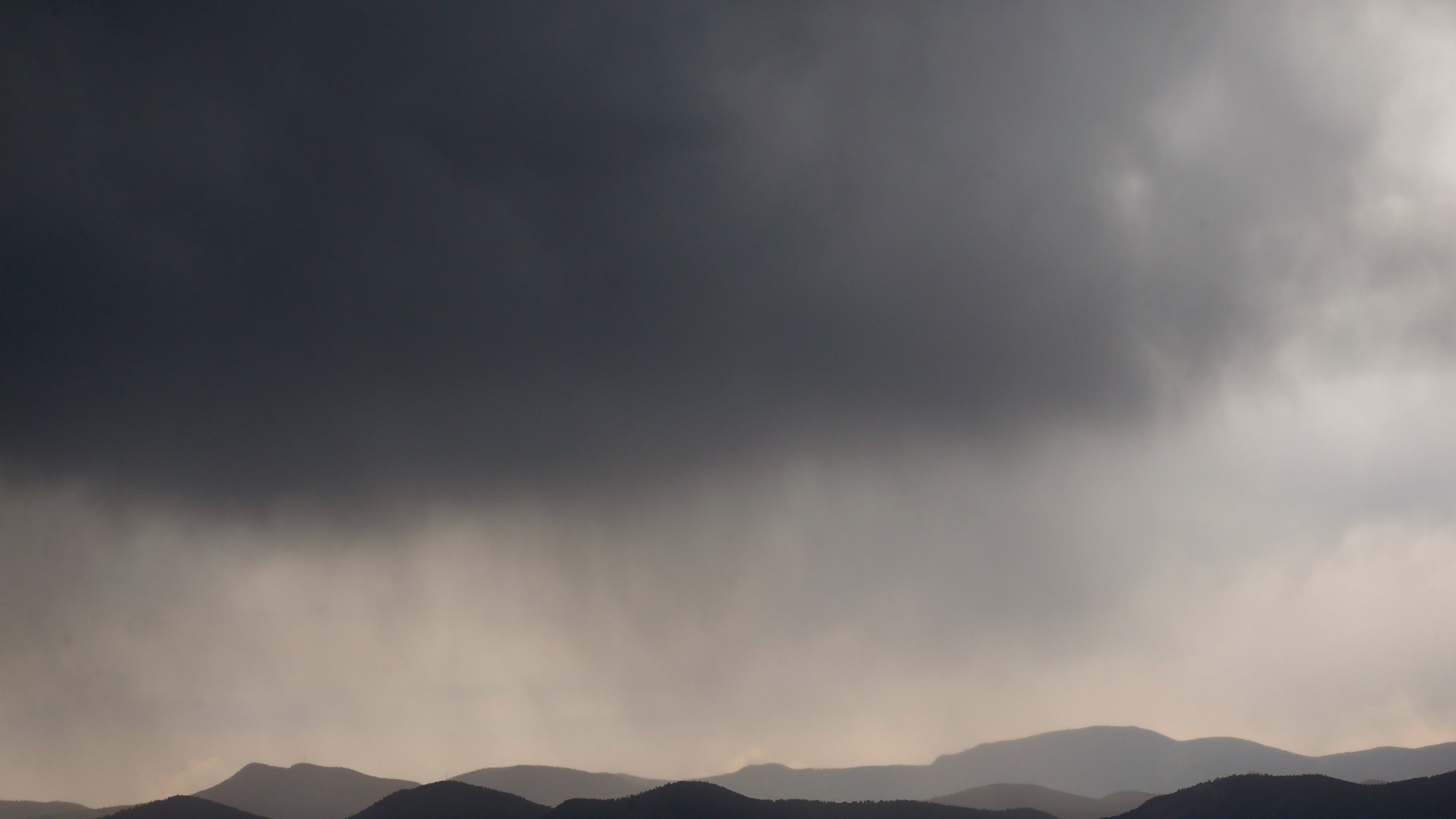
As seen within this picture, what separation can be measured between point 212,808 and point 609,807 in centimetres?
5852

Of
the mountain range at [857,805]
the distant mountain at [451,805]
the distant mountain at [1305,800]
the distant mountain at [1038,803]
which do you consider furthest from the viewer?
the distant mountain at [1038,803]

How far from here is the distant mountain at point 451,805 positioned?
392 feet

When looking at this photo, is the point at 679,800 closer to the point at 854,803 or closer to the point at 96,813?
the point at 854,803

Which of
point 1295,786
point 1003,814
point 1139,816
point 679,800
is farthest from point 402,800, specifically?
point 1295,786

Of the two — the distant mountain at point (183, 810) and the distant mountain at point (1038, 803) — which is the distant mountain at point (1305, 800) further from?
the distant mountain at point (183, 810)

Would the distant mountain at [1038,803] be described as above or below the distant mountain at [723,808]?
below

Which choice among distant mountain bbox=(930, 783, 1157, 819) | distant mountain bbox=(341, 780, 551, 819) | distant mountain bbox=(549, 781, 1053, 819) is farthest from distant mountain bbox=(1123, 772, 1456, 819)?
distant mountain bbox=(341, 780, 551, 819)

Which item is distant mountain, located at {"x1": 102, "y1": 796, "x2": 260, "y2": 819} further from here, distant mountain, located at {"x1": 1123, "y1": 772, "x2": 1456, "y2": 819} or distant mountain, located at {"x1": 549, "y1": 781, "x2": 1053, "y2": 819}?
distant mountain, located at {"x1": 1123, "y1": 772, "x2": 1456, "y2": 819}

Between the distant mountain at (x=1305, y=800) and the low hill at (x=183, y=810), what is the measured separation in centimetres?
12426

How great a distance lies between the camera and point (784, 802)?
129 m

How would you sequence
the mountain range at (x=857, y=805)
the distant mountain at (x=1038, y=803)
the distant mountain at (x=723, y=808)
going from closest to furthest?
the mountain range at (x=857, y=805)
the distant mountain at (x=723, y=808)
the distant mountain at (x=1038, y=803)

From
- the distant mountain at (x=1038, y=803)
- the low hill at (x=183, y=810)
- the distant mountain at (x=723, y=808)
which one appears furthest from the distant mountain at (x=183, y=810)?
the distant mountain at (x=1038, y=803)

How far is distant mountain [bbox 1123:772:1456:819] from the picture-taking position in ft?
316

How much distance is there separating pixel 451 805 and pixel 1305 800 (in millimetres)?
109406
